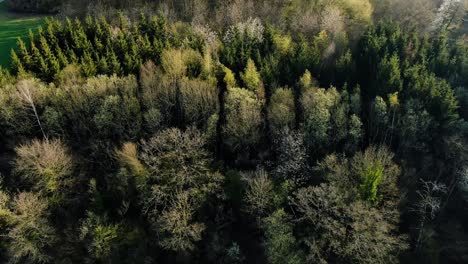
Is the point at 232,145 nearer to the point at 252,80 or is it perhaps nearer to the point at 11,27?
the point at 252,80

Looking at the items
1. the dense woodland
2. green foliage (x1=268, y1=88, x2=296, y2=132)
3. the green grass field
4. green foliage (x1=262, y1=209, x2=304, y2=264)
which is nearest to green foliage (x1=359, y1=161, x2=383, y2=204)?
the dense woodland

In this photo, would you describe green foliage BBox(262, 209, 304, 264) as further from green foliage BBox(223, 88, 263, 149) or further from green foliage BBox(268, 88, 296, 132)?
green foliage BBox(268, 88, 296, 132)

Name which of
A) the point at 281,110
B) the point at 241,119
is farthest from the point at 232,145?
the point at 281,110

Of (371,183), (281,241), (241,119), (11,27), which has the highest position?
(11,27)

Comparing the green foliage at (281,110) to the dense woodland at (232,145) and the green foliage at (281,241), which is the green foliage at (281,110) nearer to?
the dense woodland at (232,145)

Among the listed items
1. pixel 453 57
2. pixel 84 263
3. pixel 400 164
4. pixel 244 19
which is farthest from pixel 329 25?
pixel 84 263

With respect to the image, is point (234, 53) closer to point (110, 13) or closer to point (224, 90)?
point (224, 90)

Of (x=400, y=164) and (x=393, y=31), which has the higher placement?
(x=393, y=31)
